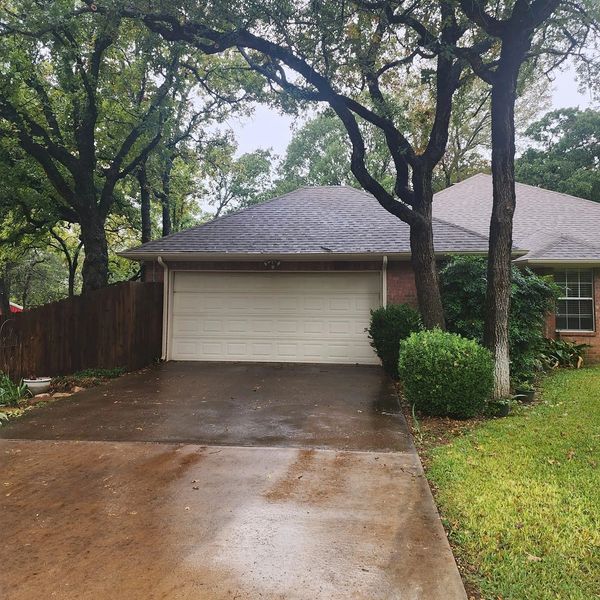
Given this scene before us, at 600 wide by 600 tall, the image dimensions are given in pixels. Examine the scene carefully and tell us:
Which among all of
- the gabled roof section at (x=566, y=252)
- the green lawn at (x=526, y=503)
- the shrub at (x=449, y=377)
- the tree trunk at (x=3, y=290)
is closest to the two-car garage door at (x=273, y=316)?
the gabled roof section at (x=566, y=252)

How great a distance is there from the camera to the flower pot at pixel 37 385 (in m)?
7.36

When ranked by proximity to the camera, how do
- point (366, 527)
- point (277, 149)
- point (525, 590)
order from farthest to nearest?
point (277, 149) < point (366, 527) < point (525, 590)

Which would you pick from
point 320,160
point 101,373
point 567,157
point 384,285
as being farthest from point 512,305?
point 320,160

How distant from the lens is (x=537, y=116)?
76.8 ft

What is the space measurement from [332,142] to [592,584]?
31209 millimetres

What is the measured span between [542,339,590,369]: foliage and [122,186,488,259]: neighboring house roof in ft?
9.08

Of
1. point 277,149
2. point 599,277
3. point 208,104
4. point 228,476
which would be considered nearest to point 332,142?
point 277,149

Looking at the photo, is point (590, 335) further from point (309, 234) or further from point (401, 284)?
point (309, 234)

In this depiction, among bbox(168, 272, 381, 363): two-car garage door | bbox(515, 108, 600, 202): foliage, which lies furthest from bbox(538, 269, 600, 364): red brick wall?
bbox(515, 108, 600, 202): foliage

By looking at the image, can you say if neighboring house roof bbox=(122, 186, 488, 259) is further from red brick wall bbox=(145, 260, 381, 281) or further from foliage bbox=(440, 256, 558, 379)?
foliage bbox=(440, 256, 558, 379)

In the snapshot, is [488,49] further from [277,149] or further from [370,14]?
[277,149]

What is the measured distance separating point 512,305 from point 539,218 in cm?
618

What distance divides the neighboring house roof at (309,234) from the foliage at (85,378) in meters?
3.07

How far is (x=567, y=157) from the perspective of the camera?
2150 cm
